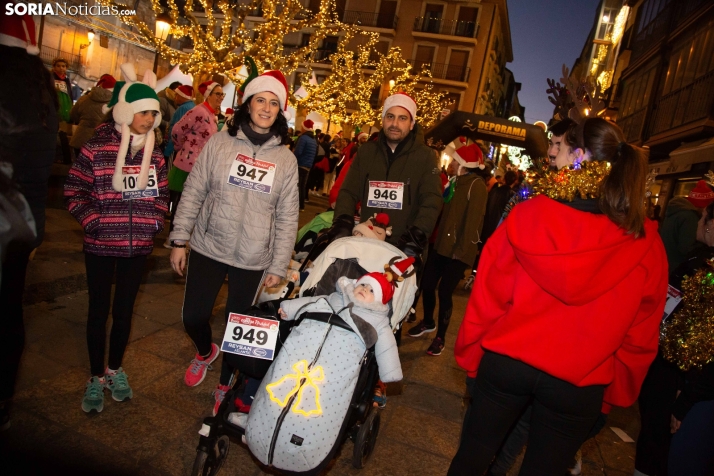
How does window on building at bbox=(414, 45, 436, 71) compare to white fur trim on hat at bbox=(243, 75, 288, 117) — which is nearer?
white fur trim on hat at bbox=(243, 75, 288, 117)

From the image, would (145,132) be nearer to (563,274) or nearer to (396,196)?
(396,196)

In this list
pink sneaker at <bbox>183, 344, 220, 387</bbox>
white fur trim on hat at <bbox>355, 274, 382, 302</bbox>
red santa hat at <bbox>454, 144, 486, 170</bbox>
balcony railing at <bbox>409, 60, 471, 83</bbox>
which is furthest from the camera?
balcony railing at <bbox>409, 60, 471, 83</bbox>

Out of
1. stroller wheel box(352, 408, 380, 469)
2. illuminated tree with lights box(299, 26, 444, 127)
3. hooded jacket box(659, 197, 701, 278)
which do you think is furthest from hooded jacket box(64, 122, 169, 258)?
illuminated tree with lights box(299, 26, 444, 127)

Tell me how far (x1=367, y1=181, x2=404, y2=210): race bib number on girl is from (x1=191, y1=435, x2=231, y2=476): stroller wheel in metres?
2.17

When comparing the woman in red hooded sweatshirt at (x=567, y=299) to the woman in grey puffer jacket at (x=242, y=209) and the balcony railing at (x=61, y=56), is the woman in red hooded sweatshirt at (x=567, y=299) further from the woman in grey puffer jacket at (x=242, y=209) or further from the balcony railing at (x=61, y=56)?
the balcony railing at (x=61, y=56)

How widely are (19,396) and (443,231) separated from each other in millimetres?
4067

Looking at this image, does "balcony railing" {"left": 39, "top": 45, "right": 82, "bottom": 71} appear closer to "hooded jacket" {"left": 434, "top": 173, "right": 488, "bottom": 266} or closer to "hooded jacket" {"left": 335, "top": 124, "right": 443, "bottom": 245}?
"hooded jacket" {"left": 434, "top": 173, "right": 488, "bottom": 266}

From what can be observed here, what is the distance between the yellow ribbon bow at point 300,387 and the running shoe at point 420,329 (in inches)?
140

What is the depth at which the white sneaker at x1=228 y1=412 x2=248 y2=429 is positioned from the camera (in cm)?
247

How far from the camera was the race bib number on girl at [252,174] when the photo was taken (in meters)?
3.00

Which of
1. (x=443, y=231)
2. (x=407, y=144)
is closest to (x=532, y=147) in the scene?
(x=443, y=231)

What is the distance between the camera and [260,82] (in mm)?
3084

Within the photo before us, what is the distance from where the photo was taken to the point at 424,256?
4207mm

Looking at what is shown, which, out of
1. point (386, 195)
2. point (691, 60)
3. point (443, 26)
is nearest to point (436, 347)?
point (386, 195)
